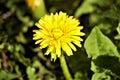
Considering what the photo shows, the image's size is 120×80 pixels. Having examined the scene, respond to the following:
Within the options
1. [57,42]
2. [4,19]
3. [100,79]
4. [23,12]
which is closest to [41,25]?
[57,42]

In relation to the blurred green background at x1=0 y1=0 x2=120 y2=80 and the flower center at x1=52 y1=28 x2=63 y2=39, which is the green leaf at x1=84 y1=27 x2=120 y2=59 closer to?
the blurred green background at x1=0 y1=0 x2=120 y2=80

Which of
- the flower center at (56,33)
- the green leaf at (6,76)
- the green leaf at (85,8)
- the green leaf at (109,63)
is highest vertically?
the green leaf at (85,8)

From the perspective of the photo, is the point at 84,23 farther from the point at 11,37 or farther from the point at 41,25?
the point at 41,25

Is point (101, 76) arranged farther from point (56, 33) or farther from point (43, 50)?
point (43, 50)

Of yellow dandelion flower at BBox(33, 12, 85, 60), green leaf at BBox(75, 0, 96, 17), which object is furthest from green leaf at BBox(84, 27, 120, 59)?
green leaf at BBox(75, 0, 96, 17)

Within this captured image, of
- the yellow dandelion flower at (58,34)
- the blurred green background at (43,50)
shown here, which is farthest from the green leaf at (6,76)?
the yellow dandelion flower at (58,34)

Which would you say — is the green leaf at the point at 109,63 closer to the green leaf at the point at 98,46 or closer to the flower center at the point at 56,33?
the green leaf at the point at 98,46
